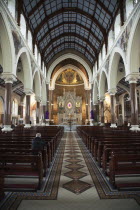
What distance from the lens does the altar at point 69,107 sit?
35250 mm

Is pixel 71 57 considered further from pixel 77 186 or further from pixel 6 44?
pixel 77 186

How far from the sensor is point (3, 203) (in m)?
3.03

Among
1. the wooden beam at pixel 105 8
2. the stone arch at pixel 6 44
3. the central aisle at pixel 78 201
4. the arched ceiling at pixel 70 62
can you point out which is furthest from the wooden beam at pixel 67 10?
the central aisle at pixel 78 201

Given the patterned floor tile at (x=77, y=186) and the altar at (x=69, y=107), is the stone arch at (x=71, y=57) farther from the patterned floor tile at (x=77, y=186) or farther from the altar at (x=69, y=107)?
the patterned floor tile at (x=77, y=186)

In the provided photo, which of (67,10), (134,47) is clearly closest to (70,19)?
(67,10)

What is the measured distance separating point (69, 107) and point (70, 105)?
20.7 inches

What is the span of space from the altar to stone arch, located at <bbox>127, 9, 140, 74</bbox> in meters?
23.4

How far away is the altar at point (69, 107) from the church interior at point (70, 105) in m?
0.23

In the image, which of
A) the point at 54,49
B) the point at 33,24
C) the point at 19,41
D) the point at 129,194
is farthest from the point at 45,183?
the point at 54,49

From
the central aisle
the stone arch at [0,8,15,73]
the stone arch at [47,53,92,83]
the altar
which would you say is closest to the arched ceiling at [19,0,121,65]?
the stone arch at [47,53,92,83]

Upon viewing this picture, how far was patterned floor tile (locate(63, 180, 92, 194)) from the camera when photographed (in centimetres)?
365

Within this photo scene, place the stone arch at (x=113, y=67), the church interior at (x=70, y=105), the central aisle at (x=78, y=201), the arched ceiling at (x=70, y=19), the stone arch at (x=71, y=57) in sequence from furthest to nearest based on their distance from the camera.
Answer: the stone arch at (x=71, y=57)
the arched ceiling at (x=70, y=19)
the stone arch at (x=113, y=67)
the church interior at (x=70, y=105)
the central aisle at (x=78, y=201)

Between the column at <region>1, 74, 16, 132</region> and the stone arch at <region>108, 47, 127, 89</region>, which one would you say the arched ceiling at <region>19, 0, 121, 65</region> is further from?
the column at <region>1, 74, 16, 132</region>

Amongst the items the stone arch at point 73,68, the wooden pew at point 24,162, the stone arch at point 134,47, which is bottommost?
the wooden pew at point 24,162
